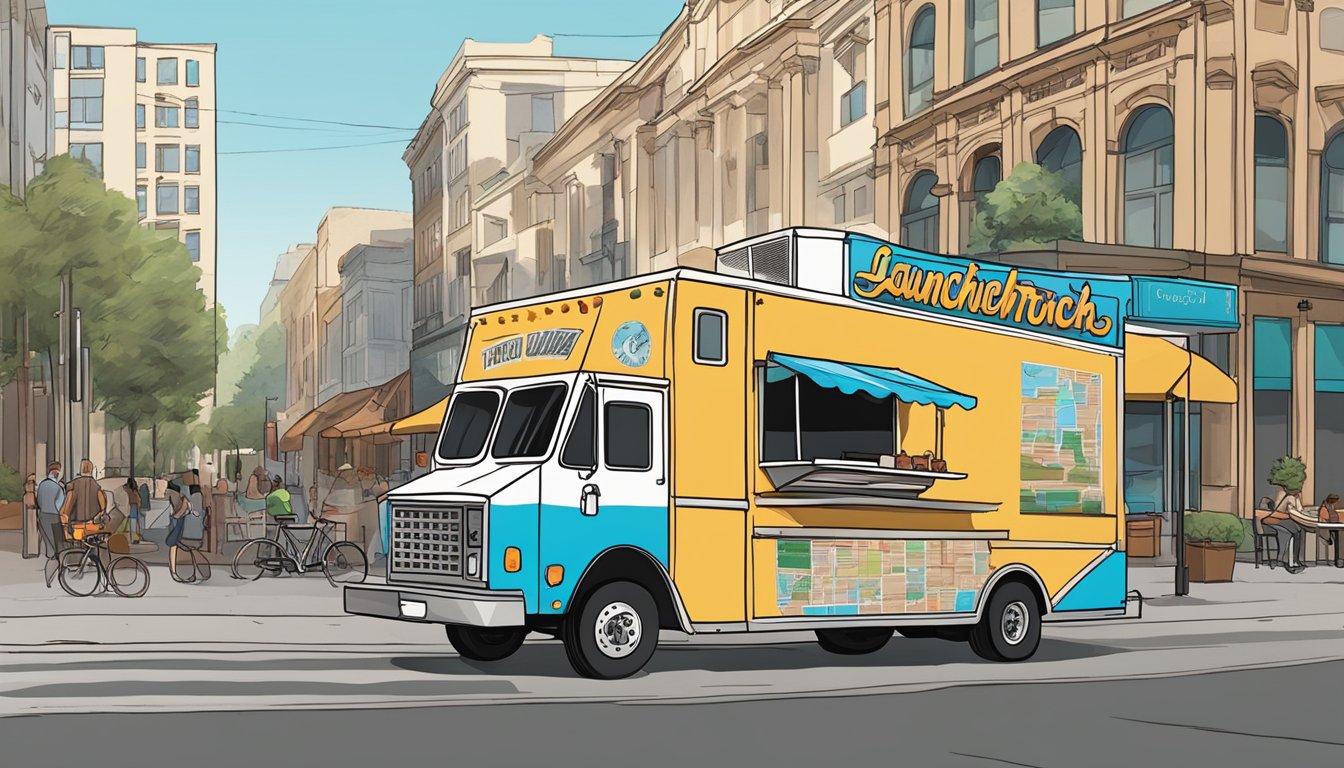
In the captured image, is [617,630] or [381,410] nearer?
[617,630]

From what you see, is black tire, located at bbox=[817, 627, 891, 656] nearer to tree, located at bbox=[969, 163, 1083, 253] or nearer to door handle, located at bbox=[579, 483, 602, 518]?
door handle, located at bbox=[579, 483, 602, 518]

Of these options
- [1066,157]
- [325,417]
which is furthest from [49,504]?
[325,417]

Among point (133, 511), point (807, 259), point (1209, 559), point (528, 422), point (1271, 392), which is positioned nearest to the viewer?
point (528, 422)

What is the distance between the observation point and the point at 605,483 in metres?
13.2

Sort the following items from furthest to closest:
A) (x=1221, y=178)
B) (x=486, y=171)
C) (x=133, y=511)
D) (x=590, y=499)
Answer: (x=486, y=171), (x=133, y=511), (x=1221, y=178), (x=590, y=499)

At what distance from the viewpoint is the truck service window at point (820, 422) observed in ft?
45.9

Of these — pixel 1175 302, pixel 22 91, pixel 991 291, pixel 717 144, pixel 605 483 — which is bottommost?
pixel 605 483

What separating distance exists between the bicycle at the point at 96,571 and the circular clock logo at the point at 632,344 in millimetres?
10082

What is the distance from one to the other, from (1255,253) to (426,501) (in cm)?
2338

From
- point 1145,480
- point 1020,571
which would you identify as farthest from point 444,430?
point 1145,480

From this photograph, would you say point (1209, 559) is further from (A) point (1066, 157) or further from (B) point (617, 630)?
(B) point (617, 630)

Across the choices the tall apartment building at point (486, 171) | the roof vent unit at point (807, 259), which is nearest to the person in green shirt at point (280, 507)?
the roof vent unit at point (807, 259)

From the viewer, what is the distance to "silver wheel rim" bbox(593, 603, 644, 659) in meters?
13.1

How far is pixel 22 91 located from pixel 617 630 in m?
57.2
